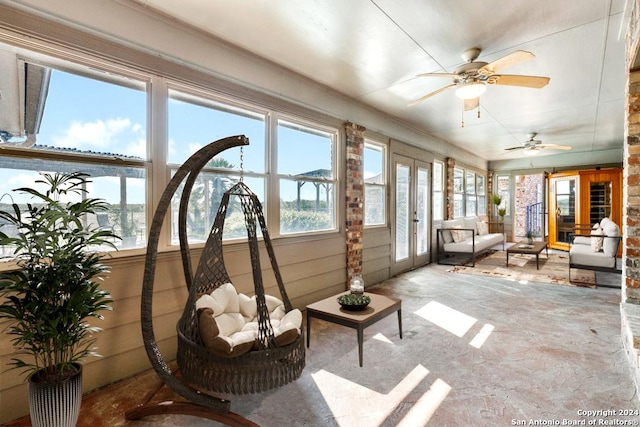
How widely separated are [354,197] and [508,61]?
7.64 ft

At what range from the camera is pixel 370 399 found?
6.79ft

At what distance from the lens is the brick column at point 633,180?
258 cm

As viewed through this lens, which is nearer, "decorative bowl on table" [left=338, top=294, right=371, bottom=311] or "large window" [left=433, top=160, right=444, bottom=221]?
"decorative bowl on table" [left=338, top=294, right=371, bottom=311]

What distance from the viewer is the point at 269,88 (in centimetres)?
329

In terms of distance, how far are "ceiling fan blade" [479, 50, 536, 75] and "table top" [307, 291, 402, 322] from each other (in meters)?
2.13

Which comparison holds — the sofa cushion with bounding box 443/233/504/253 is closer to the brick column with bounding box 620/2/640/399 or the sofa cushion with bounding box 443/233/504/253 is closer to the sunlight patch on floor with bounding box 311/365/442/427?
the brick column with bounding box 620/2/640/399

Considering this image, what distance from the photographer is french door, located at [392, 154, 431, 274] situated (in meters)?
5.54

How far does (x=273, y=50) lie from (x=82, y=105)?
1.63 metres

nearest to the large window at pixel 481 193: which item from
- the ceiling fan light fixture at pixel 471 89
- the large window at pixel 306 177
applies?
the large window at pixel 306 177

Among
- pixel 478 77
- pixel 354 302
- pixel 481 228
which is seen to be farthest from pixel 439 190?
pixel 354 302

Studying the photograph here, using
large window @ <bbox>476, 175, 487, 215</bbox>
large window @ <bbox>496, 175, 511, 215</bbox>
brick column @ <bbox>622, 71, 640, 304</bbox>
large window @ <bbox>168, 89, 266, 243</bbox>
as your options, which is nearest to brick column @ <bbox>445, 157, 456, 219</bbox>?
large window @ <bbox>476, 175, 487, 215</bbox>

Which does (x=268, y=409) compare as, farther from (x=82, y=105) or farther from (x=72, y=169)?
(x=82, y=105)

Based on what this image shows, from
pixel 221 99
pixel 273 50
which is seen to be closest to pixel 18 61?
pixel 221 99

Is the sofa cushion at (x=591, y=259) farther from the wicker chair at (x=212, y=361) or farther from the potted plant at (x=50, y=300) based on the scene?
the potted plant at (x=50, y=300)
